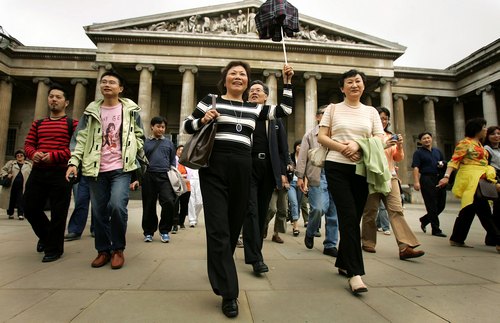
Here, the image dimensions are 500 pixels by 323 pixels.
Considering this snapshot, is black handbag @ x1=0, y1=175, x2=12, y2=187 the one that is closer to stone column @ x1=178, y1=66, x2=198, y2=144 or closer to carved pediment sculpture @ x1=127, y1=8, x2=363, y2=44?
stone column @ x1=178, y1=66, x2=198, y2=144

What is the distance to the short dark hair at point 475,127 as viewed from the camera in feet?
17.1

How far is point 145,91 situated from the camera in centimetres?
2241

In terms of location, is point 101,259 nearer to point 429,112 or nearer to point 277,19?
point 277,19

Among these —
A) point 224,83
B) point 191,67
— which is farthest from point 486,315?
point 191,67

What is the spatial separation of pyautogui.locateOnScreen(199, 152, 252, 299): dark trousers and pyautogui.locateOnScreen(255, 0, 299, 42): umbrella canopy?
6.64 feet

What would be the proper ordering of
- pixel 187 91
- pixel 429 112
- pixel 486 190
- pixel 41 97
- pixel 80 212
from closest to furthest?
pixel 486 190 < pixel 80 212 < pixel 187 91 < pixel 41 97 < pixel 429 112

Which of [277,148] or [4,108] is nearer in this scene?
[277,148]

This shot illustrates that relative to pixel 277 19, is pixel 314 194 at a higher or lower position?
lower

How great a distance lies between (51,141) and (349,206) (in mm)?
3969

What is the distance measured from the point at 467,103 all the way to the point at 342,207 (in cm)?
3446

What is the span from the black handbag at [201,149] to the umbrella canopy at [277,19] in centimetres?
189

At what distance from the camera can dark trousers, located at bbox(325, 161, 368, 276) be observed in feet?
9.28

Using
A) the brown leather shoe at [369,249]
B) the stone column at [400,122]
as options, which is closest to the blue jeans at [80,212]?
the brown leather shoe at [369,249]

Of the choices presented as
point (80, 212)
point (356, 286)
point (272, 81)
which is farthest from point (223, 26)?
point (356, 286)
